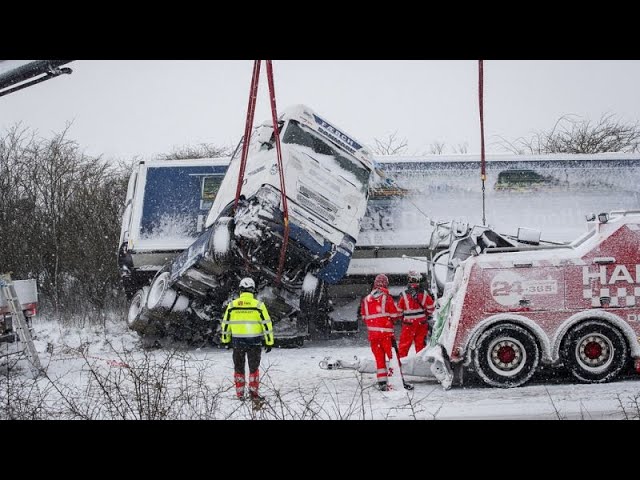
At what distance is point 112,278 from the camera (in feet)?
50.6

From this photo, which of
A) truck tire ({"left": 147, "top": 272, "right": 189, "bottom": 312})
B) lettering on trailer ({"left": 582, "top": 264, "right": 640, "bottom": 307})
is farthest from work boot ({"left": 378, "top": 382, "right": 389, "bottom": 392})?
truck tire ({"left": 147, "top": 272, "right": 189, "bottom": 312})

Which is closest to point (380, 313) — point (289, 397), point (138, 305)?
point (289, 397)

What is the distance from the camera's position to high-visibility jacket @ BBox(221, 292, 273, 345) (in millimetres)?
6469

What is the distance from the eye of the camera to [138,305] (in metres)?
10.1

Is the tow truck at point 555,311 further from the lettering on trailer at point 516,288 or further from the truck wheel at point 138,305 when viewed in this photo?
the truck wheel at point 138,305

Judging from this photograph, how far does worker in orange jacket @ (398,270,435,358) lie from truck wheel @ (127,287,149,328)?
4.03m

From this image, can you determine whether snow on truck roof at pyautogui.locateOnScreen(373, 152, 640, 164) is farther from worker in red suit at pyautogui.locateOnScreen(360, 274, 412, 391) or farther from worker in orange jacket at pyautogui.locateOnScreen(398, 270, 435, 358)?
worker in red suit at pyautogui.locateOnScreen(360, 274, 412, 391)

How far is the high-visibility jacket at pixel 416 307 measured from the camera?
787 centimetres

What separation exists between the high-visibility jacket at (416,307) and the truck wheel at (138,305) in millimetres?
4025

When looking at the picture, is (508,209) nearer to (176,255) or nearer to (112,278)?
(176,255)

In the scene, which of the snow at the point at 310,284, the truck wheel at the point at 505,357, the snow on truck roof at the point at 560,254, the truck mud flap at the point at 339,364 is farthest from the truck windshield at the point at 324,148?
the truck wheel at the point at 505,357

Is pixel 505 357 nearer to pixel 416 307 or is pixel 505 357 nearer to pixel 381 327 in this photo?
pixel 381 327

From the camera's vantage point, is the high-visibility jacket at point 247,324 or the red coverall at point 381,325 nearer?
the high-visibility jacket at point 247,324

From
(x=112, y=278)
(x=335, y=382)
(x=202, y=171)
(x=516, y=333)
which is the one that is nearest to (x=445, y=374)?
(x=516, y=333)
